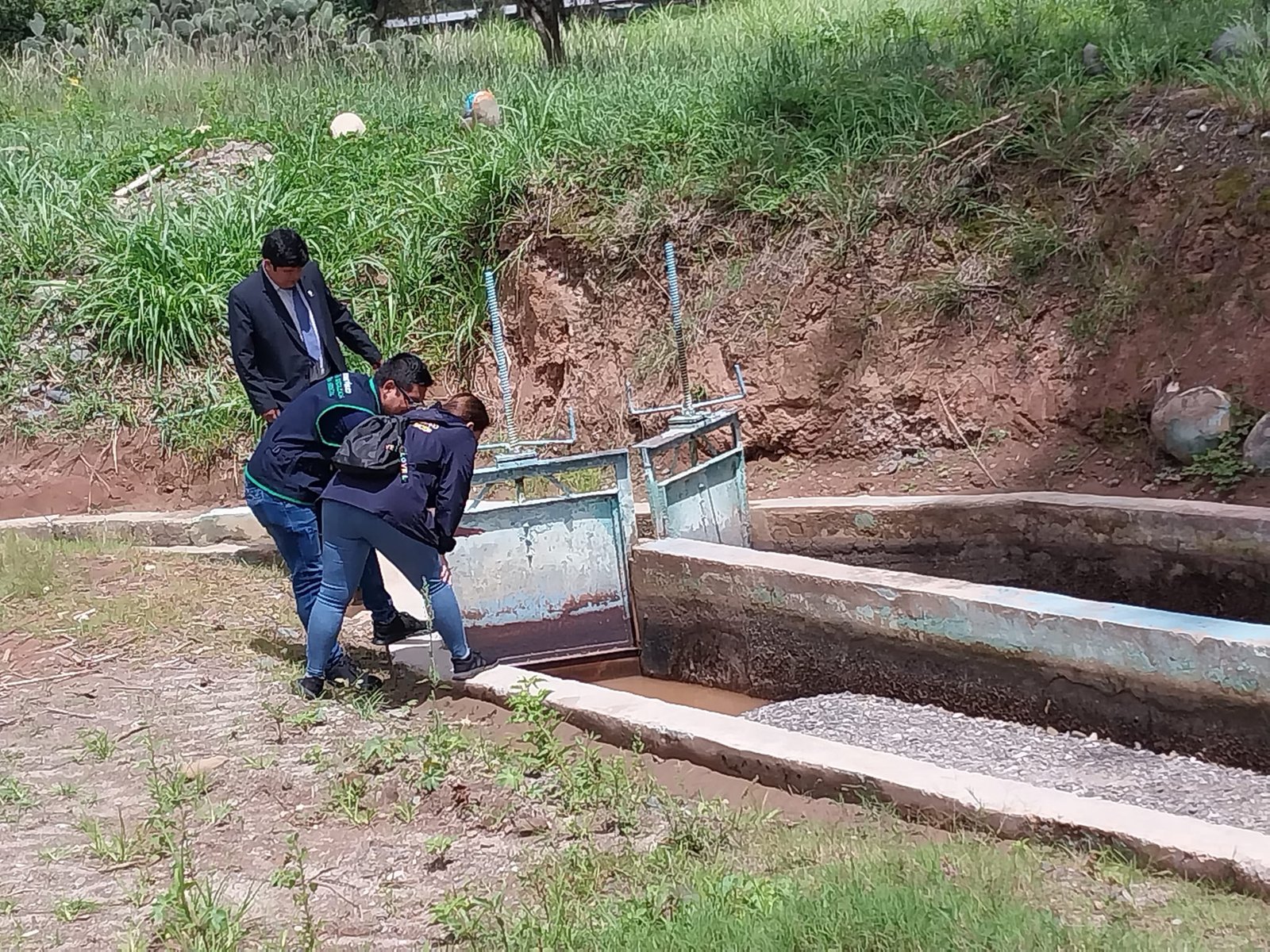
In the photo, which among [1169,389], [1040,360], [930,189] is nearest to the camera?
[1169,389]

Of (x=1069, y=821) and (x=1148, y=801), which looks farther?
(x=1148, y=801)

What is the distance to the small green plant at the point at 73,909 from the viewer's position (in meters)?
3.16

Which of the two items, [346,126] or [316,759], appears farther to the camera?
[346,126]

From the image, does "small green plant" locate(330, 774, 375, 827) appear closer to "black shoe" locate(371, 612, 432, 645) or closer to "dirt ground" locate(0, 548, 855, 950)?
"dirt ground" locate(0, 548, 855, 950)

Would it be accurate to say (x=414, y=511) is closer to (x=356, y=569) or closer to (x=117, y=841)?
(x=356, y=569)

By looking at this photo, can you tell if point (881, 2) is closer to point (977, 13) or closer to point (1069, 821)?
point (977, 13)

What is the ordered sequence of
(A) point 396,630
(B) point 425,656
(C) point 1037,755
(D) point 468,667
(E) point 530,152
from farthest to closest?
(E) point 530,152 → (A) point 396,630 → (B) point 425,656 → (D) point 468,667 → (C) point 1037,755

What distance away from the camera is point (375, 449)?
4.35 meters

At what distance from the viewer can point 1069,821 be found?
324 centimetres

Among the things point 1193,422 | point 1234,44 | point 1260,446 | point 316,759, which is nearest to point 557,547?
point 316,759

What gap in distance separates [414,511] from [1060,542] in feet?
9.91

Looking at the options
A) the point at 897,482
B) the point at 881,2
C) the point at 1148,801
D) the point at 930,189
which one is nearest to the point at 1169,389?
the point at 897,482

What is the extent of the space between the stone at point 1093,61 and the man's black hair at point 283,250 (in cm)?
518

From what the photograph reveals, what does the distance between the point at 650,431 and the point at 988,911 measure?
538 cm
